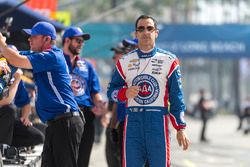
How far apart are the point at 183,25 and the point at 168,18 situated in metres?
60.7

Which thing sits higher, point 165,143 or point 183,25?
point 183,25

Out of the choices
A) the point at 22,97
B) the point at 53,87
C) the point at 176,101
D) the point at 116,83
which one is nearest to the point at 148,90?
the point at 176,101

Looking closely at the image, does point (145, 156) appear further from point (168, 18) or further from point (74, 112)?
point (168, 18)

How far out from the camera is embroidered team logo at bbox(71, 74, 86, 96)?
1009 centimetres

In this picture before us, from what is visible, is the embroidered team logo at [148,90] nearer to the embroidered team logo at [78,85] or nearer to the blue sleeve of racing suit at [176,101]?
the blue sleeve of racing suit at [176,101]

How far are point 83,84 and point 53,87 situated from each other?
204cm

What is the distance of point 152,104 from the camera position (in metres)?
7.76

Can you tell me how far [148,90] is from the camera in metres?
7.79

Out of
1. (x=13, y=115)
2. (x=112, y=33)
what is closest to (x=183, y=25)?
(x=112, y=33)

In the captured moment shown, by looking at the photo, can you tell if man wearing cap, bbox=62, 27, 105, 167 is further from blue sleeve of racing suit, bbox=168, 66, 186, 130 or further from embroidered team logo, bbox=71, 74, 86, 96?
blue sleeve of racing suit, bbox=168, 66, 186, 130

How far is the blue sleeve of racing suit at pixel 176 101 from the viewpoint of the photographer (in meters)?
7.70

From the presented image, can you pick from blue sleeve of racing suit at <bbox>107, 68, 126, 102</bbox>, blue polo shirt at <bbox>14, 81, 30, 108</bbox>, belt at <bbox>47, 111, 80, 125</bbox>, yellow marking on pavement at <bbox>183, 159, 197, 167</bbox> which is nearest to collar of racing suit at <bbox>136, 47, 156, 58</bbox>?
blue sleeve of racing suit at <bbox>107, 68, 126, 102</bbox>

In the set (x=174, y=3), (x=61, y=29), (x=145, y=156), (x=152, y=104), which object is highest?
(x=174, y=3)

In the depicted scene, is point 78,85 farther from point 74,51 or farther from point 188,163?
point 188,163
